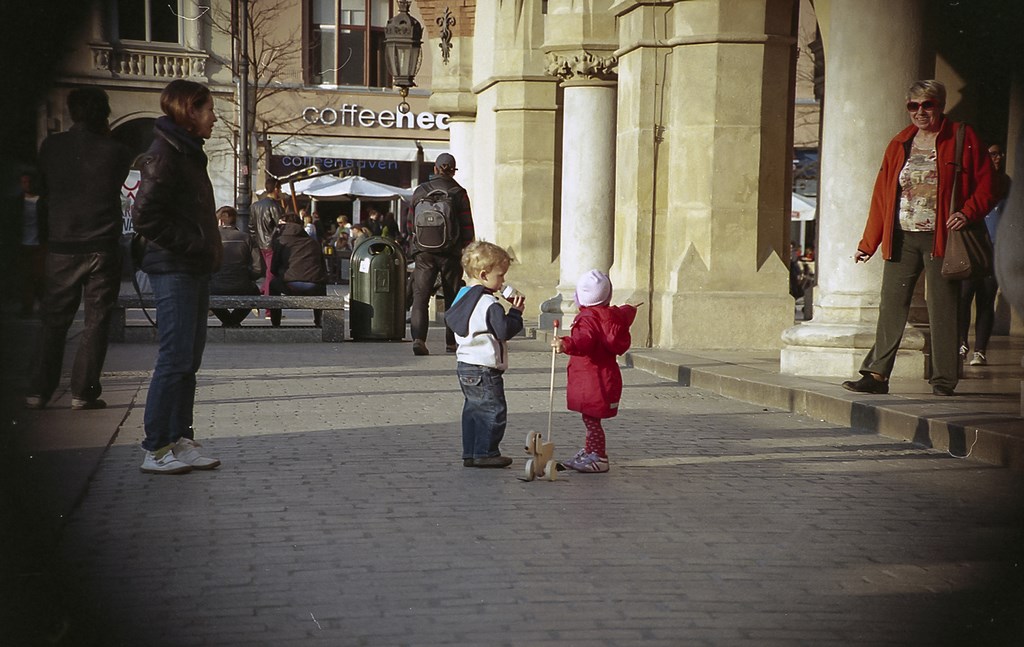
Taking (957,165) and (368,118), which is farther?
(368,118)

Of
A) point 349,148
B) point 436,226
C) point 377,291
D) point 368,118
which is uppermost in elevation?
point 368,118

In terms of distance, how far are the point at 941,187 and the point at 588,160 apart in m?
7.97

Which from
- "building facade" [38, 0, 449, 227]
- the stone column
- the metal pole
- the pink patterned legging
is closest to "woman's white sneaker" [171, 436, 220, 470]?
the pink patterned legging

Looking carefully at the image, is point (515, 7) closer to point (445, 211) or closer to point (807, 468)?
point (445, 211)

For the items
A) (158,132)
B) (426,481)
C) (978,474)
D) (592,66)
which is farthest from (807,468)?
(592,66)

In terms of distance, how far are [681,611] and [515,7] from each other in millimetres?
16711

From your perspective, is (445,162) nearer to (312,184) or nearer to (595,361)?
(595,361)

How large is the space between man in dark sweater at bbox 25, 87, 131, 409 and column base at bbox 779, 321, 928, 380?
5.02 meters

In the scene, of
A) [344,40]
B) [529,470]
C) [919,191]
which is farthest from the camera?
[344,40]

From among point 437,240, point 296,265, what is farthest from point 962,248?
point 296,265

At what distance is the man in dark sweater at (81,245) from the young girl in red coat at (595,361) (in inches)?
135

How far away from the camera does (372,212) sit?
3719 cm

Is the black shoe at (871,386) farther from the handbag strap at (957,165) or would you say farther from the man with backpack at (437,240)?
the man with backpack at (437,240)

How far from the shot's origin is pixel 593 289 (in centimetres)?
715
